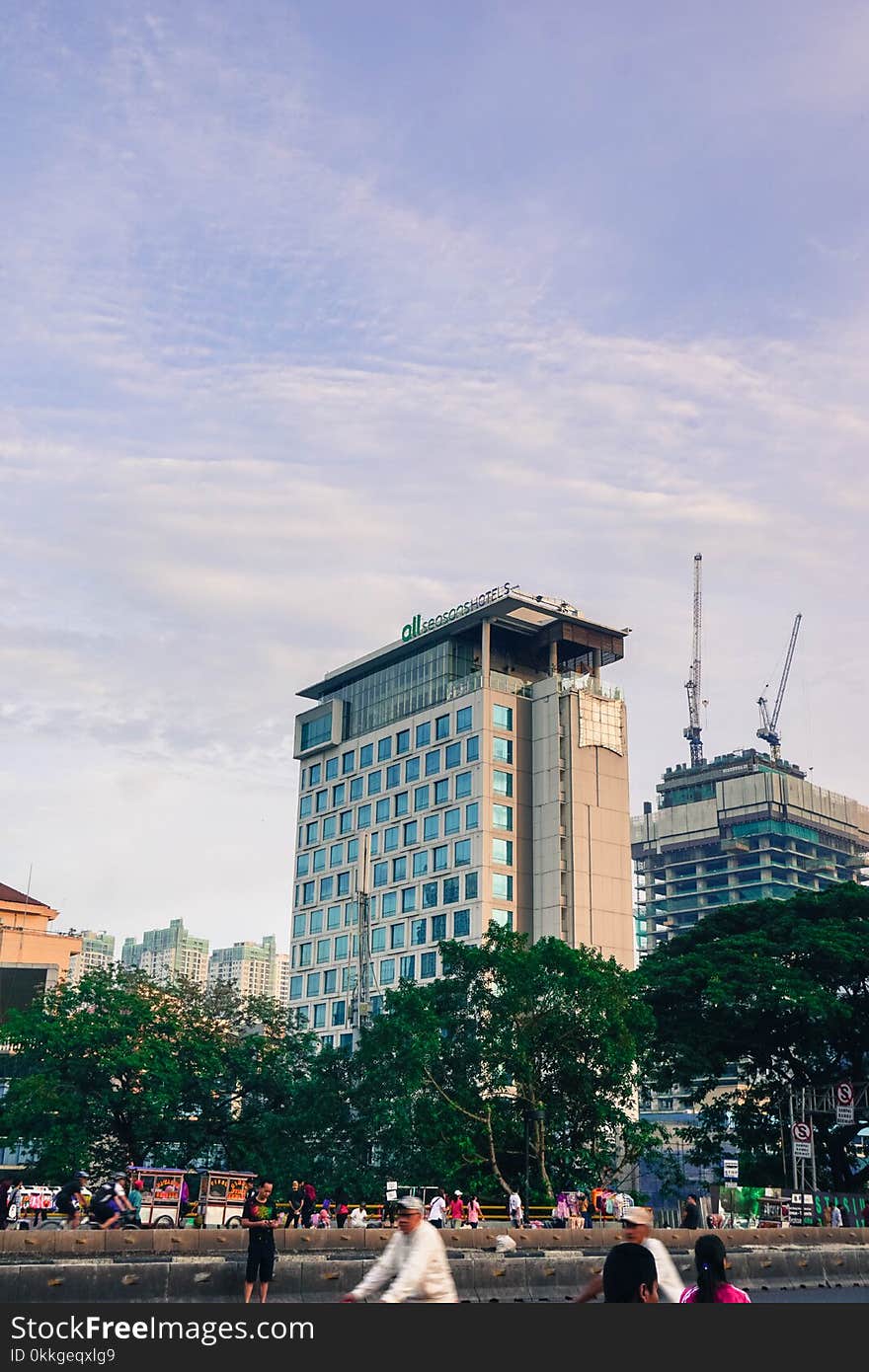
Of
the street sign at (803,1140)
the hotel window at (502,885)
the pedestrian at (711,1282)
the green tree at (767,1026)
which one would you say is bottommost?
the pedestrian at (711,1282)

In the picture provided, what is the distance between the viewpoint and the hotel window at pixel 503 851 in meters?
98.8

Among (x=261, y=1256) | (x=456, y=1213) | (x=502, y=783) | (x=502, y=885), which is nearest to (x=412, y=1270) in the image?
(x=261, y=1256)

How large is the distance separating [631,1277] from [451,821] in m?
92.9

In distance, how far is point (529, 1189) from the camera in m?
47.7

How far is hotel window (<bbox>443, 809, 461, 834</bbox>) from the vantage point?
332ft

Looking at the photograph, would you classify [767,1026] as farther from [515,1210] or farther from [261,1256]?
[261,1256]

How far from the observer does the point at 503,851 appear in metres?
99.3

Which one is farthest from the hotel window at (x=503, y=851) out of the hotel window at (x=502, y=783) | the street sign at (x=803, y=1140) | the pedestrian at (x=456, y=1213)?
the pedestrian at (x=456, y=1213)

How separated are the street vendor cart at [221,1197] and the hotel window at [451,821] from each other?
192 feet

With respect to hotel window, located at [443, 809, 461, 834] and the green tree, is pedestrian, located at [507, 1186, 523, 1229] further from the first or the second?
hotel window, located at [443, 809, 461, 834]

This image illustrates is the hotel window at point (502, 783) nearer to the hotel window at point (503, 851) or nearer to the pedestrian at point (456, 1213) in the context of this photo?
the hotel window at point (503, 851)

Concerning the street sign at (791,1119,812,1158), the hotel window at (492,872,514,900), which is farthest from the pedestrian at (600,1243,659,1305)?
the hotel window at (492,872,514,900)
